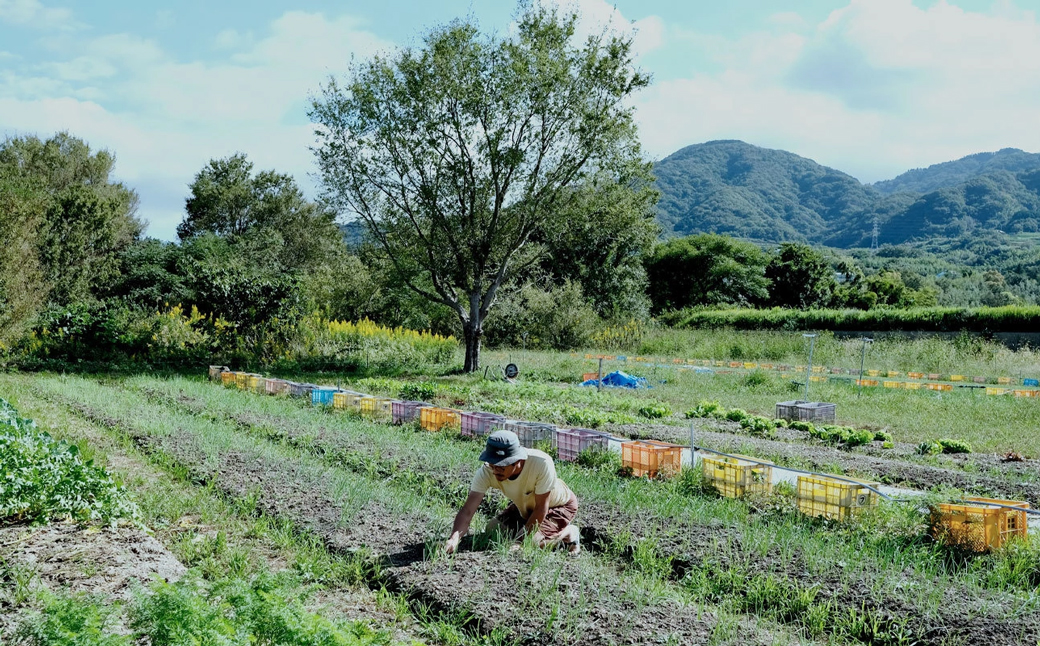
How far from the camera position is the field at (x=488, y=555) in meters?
3.89

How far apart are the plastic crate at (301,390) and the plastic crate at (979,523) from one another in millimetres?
10029

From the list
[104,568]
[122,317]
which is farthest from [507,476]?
[122,317]

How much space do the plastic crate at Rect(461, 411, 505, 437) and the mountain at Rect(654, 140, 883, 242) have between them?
117779 mm

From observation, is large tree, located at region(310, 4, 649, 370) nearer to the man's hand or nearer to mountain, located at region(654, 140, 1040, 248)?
the man's hand

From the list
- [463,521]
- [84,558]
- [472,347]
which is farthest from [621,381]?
[84,558]

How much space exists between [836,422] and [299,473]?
29.0 ft

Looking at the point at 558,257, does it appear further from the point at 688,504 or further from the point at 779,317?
the point at 688,504

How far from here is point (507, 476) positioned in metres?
4.97

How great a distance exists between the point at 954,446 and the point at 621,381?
904 cm

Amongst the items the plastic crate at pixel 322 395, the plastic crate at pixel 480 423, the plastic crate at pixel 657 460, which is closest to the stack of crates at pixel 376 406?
the plastic crate at pixel 322 395

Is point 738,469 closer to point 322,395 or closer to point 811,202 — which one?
point 322,395

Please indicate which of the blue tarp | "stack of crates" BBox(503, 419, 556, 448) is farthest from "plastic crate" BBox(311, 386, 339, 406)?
the blue tarp

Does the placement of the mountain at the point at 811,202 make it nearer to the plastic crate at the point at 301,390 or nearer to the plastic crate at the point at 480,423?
the plastic crate at the point at 301,390

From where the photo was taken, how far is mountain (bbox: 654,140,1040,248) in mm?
125250
